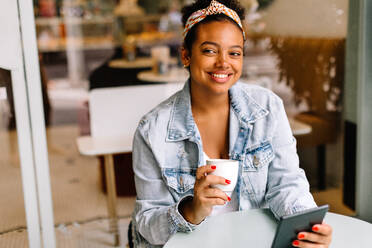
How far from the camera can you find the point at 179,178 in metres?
1.36

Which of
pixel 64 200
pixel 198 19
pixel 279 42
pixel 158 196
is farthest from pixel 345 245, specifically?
pixel 64 200

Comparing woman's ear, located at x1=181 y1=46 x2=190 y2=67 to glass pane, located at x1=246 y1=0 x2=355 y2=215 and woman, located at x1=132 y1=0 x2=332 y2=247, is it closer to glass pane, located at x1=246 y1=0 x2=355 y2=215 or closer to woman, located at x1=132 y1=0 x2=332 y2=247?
woman, located at x1=132 y1=0 x2=332 y2=247

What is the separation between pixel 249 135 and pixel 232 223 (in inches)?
11.8

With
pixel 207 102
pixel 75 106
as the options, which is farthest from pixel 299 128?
pixel 75 106

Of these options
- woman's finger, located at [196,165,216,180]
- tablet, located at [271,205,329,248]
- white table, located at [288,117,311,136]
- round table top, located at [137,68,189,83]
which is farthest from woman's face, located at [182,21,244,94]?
round table top, located at [137,68,189,83]

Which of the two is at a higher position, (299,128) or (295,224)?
(295,224)

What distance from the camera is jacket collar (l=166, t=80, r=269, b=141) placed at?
137cm

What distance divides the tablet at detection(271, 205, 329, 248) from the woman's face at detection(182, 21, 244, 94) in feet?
1.68

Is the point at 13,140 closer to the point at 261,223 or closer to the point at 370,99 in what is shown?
the point at 261,223

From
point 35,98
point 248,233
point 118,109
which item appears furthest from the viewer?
point 118,109

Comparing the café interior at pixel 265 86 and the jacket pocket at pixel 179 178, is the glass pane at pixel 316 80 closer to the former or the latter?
the café interior at pixel 265 86

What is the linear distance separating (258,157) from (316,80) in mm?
1362

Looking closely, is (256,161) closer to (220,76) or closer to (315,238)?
(220,76)

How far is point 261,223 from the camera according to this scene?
1218 mm
